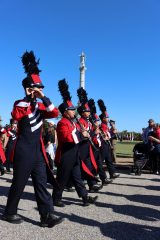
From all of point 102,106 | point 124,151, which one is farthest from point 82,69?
point 102,106

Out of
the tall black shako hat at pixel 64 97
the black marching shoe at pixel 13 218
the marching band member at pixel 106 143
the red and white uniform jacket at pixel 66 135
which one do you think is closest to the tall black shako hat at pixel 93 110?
the marching band member at pixel 106 143

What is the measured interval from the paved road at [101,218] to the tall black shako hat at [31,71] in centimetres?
192

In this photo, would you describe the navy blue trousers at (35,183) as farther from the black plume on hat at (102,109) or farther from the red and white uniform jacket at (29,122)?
the black plume on hat at (102,109)

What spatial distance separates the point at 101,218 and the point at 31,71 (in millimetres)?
2356

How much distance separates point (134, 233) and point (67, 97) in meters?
3.10

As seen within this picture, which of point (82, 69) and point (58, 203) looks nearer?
point (58, 203)

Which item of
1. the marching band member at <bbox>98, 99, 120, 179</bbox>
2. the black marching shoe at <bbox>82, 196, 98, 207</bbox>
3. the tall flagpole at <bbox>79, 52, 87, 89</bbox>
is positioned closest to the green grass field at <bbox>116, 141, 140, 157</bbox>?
the marching band member at <bbox>98, 99, 120, 179</bbox>

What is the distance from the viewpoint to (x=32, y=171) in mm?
5535

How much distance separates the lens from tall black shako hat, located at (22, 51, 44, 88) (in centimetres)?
544

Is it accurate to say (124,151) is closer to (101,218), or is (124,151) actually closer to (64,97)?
(64,97)

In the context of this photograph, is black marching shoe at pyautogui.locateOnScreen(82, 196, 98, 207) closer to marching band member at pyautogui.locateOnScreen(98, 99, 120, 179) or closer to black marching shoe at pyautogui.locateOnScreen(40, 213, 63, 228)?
black marching shoe at pyautogui.locateOnScreen(40, 213, 63, 228)

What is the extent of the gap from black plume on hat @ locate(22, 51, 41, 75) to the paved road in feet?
6.95

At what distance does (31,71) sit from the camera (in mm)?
5645

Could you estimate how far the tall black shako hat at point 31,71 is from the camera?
17.9ft
